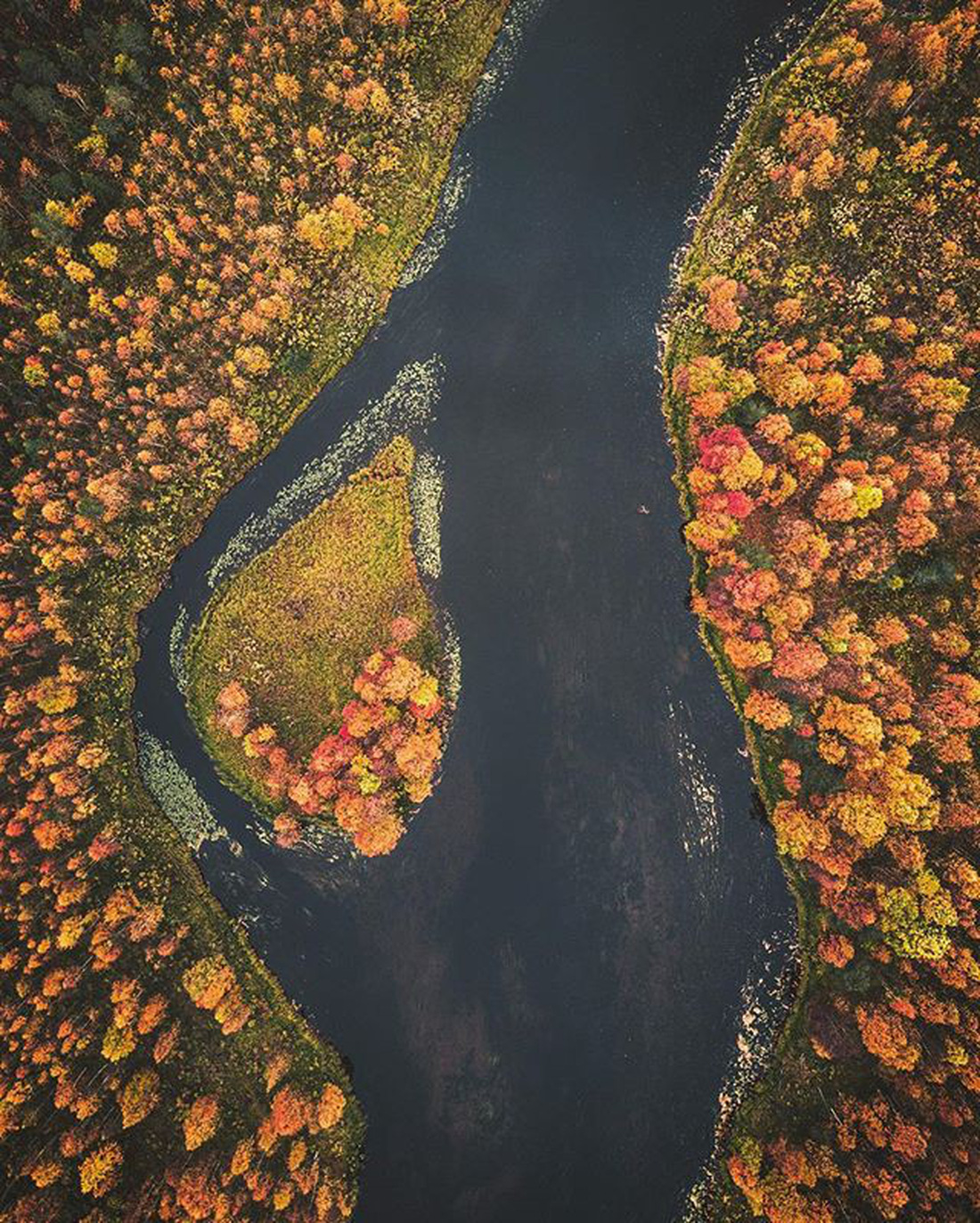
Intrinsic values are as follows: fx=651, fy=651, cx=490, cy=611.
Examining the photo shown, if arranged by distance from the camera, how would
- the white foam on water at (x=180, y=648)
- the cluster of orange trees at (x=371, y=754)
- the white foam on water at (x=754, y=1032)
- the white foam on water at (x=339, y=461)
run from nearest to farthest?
the white foam on water at (x=754, y=1032), the cluster of orange trees at (x=371, y=754), the white foam on water at (x=180, y=648), the white foam on water at (x=339, y=461)

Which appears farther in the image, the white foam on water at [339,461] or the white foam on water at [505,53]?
the white foam on water at [505,53]

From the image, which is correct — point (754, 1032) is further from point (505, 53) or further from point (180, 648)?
point (505, 53)

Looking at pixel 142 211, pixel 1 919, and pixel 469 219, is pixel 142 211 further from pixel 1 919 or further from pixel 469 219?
pixel 1 919

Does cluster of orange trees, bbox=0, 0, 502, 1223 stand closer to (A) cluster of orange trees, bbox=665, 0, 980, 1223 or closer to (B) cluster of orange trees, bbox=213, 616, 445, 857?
(B) cluster of orange trees, bbox=213, 616, 445, 857

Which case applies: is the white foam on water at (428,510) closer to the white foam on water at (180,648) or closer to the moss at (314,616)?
the moss at (314,616)

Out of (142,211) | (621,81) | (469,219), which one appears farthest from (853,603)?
(142,211)

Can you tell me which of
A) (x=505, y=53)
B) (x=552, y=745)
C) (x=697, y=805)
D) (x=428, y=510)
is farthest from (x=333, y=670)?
(x=505, y=53)

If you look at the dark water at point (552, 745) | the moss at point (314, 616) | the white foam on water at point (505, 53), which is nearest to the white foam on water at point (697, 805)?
the dark water at point (552, 745)
